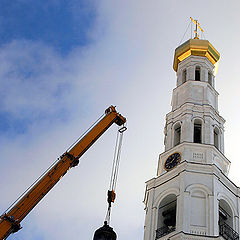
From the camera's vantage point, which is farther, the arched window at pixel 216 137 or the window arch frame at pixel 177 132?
the arched window at pixel 216 137

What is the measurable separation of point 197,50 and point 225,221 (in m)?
17.1

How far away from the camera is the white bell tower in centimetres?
3762

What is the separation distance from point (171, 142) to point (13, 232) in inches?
701

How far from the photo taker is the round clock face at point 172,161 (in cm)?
4201

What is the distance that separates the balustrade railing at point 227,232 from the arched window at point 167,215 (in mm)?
2654

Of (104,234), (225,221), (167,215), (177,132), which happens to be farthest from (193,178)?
(104,234)

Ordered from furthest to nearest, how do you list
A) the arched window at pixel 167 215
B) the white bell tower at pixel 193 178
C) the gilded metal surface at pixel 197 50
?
1. the gilded metal surface at pixel 197 50
2. the arched window at pixel 167 215
3. the white bell tower at pixel 193 178

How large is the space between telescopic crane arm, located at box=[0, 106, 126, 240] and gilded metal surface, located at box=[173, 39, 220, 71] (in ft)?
58.4

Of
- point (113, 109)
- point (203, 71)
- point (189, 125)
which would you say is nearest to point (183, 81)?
point (203, 71)

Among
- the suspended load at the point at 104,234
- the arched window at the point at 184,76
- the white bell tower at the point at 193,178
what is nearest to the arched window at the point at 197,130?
the white bell tower at the point at 193,178

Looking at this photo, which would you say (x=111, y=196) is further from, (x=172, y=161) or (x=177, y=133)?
(x=177, y=133)

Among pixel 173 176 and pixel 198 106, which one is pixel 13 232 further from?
pixel 198 106

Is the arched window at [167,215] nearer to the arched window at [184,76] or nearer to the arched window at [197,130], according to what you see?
the arched window at [197,130]

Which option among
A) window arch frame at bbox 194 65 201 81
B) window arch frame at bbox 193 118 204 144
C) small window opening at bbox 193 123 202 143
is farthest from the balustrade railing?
window arch frame at bbox 194 65 201 81
